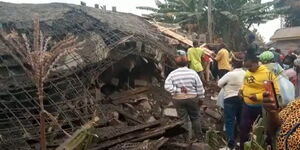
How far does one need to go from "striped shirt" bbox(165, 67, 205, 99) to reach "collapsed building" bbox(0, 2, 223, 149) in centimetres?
54

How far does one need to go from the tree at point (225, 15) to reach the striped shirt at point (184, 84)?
15.3 metres

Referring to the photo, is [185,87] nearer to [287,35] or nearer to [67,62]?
[67,62]

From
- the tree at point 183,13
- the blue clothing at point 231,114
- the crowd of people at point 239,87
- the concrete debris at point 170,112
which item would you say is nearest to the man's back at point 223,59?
the crowd of people at point 239,87

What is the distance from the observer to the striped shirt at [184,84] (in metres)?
7.68

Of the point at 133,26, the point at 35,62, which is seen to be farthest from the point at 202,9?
the point at 35,62

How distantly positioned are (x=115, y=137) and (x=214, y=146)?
1.59 meters

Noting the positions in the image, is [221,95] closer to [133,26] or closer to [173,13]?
[133,26]

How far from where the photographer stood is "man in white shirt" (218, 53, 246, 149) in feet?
24.3

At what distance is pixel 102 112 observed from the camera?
8898mm

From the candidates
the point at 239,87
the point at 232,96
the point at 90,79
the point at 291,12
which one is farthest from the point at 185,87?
the point at 291,12

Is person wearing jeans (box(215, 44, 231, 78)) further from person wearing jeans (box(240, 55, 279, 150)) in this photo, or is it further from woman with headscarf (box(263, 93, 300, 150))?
woman with headscarf (box(263, 93, 300, 150))

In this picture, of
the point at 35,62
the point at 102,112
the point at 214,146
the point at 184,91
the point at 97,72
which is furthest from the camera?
the point at 97,72

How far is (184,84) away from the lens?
7.68 m

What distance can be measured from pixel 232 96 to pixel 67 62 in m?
3.74
